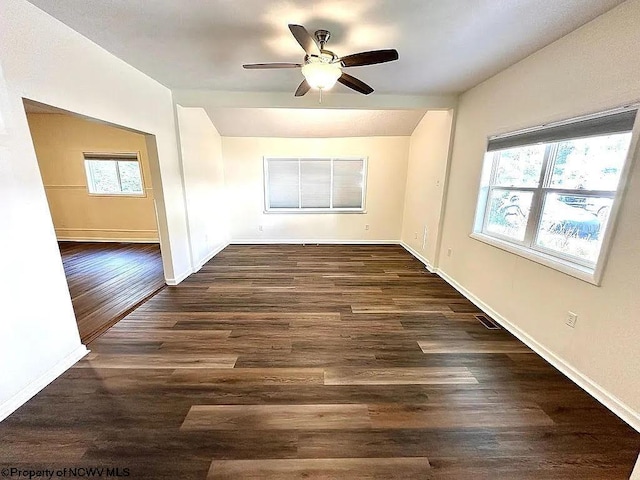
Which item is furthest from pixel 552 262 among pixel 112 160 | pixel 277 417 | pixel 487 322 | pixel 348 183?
pixel 112 160

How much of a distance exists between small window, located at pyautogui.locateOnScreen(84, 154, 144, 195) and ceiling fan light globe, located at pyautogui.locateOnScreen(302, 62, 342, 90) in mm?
5119

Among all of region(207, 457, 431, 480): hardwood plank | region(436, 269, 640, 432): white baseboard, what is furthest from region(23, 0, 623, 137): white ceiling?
region(207, 457, 431, 480): hardwood plank

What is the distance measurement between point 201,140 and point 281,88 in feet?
6.22

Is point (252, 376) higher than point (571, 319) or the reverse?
the reverse

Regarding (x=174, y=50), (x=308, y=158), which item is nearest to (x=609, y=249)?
(x=174, y=50)

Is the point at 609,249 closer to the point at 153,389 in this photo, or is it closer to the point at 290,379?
the point at 290,379

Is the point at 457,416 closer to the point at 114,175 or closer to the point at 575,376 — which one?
the point at 575,376

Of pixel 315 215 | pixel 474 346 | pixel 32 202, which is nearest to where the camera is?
pixel 32 202

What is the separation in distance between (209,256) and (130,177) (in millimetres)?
2791

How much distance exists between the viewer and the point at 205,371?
1.99 meters

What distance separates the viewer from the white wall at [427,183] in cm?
399

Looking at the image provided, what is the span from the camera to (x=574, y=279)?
1948mm

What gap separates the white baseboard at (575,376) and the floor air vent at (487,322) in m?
0.06

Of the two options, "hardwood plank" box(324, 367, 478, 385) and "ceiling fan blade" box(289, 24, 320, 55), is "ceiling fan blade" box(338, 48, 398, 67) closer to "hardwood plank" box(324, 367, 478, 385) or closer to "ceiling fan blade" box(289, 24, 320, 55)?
"ceiling fan blade" box(289, 24, 320, 55)
